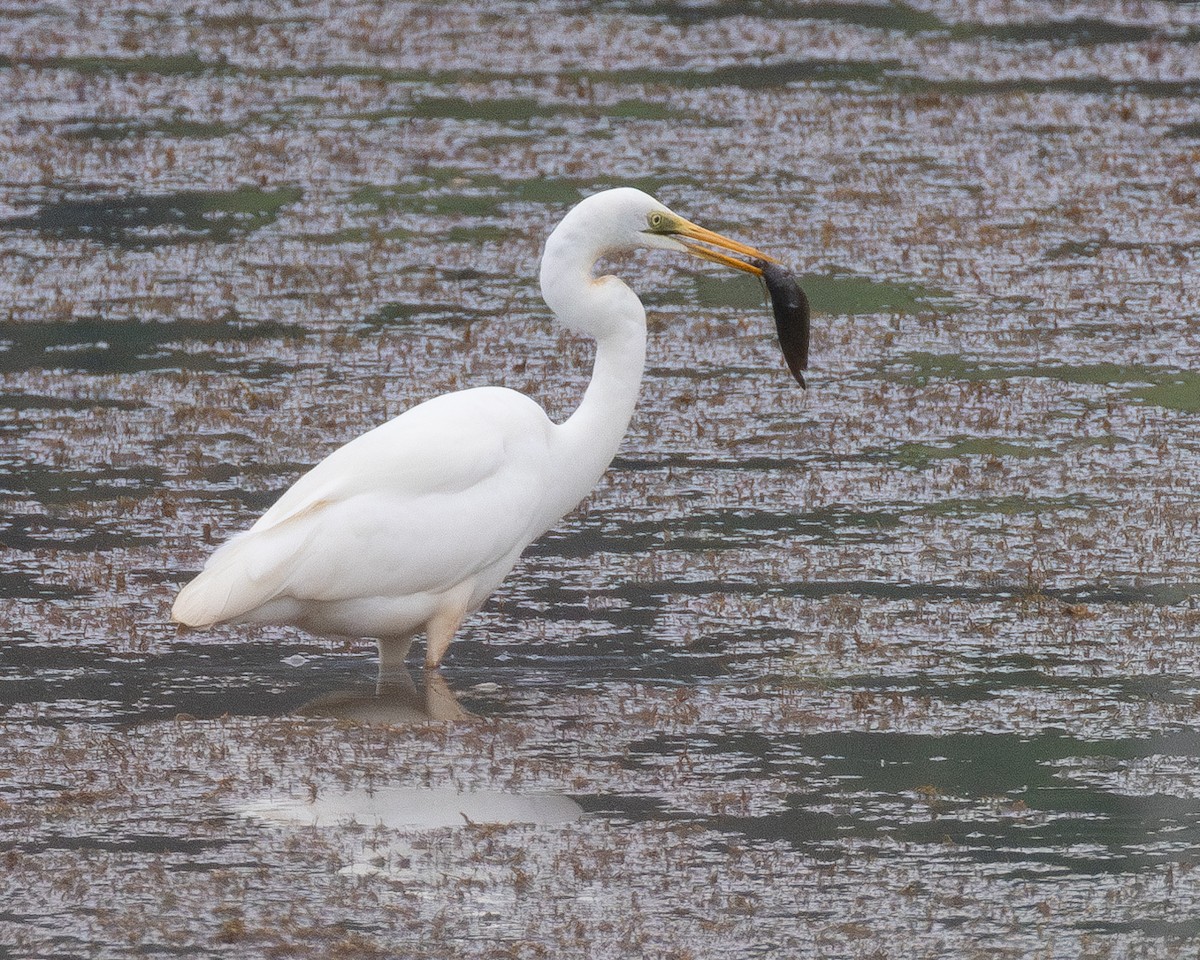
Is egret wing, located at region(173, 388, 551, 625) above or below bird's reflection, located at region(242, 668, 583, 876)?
above

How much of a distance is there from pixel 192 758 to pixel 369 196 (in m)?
8.17

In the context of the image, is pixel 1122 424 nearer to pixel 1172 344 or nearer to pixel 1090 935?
pixel 1172 344

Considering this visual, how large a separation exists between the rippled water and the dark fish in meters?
0.78

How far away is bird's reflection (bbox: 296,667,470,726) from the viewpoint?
21.3ft

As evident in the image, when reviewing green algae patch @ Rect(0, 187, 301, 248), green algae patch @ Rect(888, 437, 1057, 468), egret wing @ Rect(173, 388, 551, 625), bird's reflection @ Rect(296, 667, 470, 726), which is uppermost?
green algae patch @ Rect(0, 187, 301, 248)

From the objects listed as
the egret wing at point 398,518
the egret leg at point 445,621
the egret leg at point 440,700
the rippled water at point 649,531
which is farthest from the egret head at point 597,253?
the egret leg at point 440,700

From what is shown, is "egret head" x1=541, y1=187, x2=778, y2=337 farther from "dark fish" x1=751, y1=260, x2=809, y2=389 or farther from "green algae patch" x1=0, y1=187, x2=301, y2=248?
"green algae patch" x1=0, y1=187, x2=301, y2=248

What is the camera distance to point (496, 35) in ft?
62.6

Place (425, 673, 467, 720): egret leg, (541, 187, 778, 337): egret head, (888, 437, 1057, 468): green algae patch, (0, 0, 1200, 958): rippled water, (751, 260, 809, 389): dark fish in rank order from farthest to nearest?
(888, 437, 1057, 468): green algae patch, (751, 260, 809, 389): dark fish, (541, 187, 778, 337): egret head, (425, 673, 467, 720): egret leg, (0, 0, 1200, 958): rippled water

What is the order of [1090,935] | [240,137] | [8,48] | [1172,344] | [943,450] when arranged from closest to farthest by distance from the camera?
[1090,935] → [943,450] → [1172,344] → [240,137] → [8,48]

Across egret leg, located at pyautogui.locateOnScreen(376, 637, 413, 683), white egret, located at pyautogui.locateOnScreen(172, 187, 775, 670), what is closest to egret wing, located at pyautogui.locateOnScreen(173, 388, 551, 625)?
white egret, located at pyautogui.locateOnScreen(172, 187, 775, 670)

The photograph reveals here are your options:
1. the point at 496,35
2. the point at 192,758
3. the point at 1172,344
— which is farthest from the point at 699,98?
the point at 192,758

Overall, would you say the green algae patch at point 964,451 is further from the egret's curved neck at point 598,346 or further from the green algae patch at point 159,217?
the green algae patch at point 159,217

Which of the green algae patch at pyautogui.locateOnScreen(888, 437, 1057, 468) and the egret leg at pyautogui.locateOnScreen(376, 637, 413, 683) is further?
the green algae patch at pyautogui.locateOnScreen(888, 437, 1057, 468)
